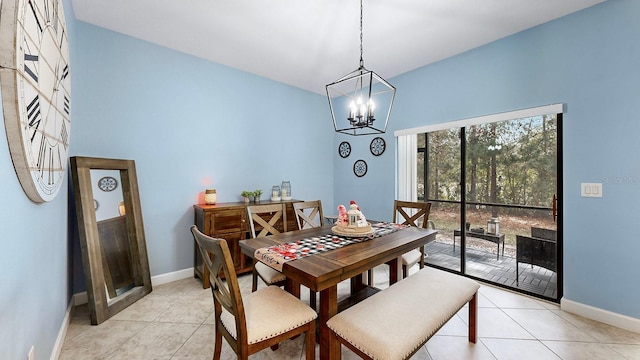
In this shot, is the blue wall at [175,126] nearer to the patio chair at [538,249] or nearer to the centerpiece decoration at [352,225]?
the centerpiece decoration at [352,225]

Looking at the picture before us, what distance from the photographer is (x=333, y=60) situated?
10.7 ft

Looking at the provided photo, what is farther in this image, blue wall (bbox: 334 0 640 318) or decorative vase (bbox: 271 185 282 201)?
decorative vase (bbox: 271 185 282 201)

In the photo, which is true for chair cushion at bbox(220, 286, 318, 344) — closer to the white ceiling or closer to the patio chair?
the white ceiling

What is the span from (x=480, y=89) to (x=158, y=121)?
12.4 feet

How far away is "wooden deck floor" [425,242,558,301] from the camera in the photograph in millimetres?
2631

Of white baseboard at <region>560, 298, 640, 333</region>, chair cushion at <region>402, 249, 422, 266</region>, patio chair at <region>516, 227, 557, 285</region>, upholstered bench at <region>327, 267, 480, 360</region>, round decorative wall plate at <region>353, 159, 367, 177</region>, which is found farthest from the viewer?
round decorative wall plate at <region>353, 159, 367, 177</region>

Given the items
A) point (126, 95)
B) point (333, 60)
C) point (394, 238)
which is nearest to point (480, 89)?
point (333, 60)

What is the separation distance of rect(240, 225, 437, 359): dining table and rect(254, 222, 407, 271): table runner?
41mm

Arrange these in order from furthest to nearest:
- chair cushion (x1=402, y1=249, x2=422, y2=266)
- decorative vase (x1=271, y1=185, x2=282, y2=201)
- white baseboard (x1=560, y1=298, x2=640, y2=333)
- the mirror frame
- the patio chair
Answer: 1. decorative vase (x1=271, y1=185, x2=282, y2=201)
2. the patio chair
3. chair cushion (x1=402, y1=249, x2=422, y2=266)
4. the mirror frame
5. white baseboard (x1=560, y1=298, x2=640, y2=333)

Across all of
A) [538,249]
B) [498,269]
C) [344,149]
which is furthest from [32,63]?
[498,269]

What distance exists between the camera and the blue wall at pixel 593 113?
6.81 feet

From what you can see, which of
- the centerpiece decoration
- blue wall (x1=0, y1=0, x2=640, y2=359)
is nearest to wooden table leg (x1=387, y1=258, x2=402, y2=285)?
the centerpiece decoration

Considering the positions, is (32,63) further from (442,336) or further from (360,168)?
(360,168)

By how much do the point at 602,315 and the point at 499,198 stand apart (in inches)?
50.0
